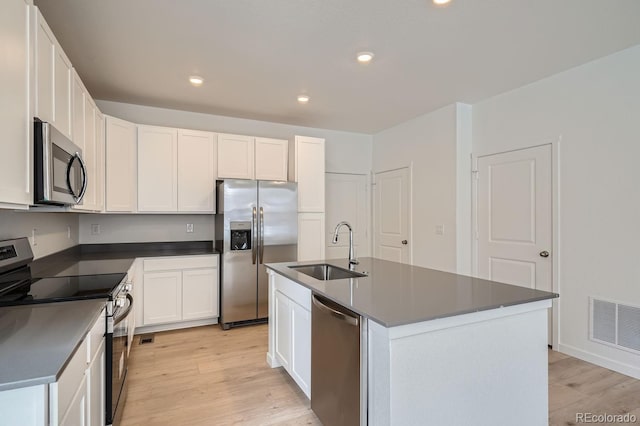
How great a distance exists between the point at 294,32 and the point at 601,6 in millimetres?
1985

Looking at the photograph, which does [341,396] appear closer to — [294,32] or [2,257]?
[2,257]

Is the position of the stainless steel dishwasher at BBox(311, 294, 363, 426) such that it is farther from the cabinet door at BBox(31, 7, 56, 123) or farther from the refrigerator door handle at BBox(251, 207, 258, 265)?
the refrigerator door handle at BBox(251, 207, 258, 265)

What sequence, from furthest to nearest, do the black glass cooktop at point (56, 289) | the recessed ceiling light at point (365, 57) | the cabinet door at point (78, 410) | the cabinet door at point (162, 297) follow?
the cabinet door at point (162, 297)
the recessed ceiling light at point (365, 57)
the black glass cooktop at point (56, 289)
the cabinet door at point (78, 410)

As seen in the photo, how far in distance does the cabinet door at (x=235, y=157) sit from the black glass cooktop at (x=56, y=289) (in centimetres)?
211

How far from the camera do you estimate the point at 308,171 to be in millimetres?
4312

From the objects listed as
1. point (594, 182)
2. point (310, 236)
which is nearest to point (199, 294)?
point (310, 236)

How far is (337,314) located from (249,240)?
7.62 feet

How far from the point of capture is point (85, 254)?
137 inches

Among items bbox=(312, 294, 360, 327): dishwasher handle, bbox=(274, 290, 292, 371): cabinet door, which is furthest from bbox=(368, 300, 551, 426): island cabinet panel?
bbox=(274, 290, 292, 371): cabinet door

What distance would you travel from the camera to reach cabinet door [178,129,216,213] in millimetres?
3812

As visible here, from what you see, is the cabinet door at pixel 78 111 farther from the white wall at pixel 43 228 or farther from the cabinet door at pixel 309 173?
the cabinet door at pixel 309 173

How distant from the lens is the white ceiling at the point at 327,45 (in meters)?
2.11

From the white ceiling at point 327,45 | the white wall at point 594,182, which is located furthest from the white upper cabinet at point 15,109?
the white wall at point 594,182

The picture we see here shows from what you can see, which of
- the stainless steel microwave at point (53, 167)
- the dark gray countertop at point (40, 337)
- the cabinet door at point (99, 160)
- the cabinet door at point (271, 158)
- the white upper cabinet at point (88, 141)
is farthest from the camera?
the cabinet door at point (271, 158)
